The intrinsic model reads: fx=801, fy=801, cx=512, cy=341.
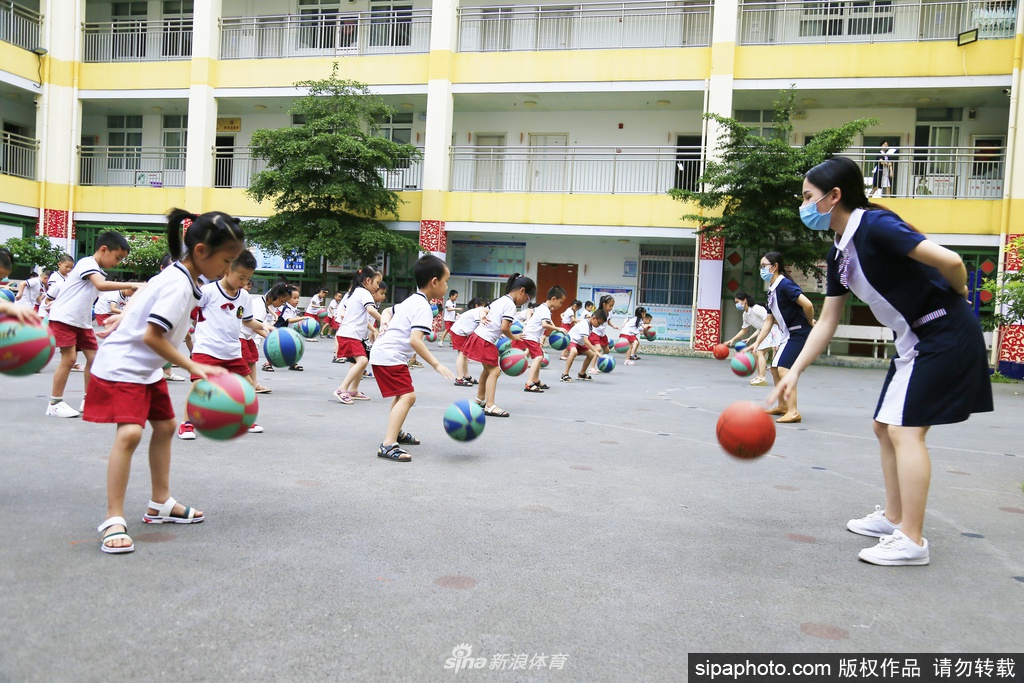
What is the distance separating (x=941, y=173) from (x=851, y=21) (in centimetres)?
465

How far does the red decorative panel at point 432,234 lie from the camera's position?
74.1 ft

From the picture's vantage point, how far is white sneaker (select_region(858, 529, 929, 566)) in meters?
3.76

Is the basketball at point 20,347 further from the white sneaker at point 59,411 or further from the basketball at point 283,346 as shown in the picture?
the basketball at point 283,346

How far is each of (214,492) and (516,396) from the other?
6.18 meters

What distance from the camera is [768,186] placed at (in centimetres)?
1800

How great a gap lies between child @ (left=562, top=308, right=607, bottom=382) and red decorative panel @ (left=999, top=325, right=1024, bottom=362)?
10.3 meters

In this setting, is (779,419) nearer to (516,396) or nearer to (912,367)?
(516,396)

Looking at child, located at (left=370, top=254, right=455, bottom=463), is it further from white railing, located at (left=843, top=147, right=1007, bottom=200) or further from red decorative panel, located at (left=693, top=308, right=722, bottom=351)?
white railing, located at (left=843, top=147, right=1007, bottom=200)

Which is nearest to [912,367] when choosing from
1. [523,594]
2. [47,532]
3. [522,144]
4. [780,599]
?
[780,599]

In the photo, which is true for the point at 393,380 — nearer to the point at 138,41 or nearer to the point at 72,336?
the point at 72,336

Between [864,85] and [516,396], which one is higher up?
[864,85]

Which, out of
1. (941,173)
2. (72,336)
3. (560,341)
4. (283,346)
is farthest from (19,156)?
(941,173)

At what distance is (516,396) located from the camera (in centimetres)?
1064

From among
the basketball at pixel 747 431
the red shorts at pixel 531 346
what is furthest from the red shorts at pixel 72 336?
the basketball at pixel 747 431
